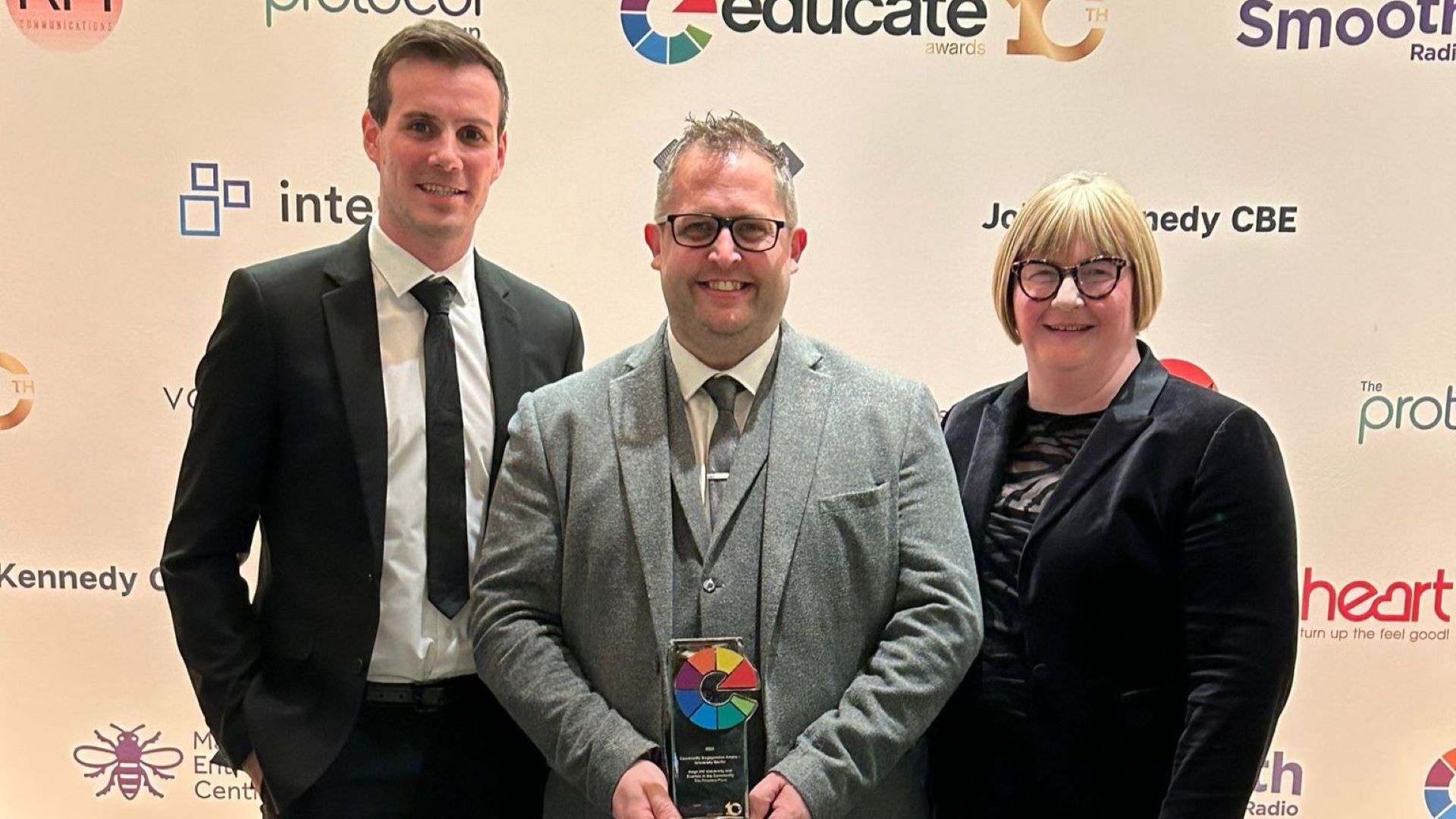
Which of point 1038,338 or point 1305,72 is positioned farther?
point 1305,72

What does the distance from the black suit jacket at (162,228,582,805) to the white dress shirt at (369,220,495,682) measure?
3 cm

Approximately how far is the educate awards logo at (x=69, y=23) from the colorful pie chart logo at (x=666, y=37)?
1394 millimetres

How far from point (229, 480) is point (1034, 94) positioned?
2209 millimetres

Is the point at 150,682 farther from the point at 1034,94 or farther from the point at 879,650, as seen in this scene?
the point at 1034,94

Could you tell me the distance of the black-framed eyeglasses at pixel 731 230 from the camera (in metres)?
1.80

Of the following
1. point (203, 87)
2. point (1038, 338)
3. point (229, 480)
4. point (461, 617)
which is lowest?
point (461, 617)

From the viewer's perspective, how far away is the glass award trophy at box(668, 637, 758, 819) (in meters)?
1.60

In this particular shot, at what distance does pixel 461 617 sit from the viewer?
6.58 ft

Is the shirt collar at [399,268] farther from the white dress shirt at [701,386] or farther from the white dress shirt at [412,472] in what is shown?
the white dress shirt at [701,386]

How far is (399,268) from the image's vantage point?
2.06 m

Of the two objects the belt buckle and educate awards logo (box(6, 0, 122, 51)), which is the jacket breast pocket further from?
educate awards logo (box(6, 0, 122, 51))

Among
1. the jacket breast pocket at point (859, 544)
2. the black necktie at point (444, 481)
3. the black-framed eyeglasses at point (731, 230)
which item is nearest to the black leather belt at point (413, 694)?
the black necktie at point (444, 481)

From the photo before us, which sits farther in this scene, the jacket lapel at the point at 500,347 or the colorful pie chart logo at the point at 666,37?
the colorful pie chart logo at the point at 666,37

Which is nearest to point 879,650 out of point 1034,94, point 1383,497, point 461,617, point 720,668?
point 720,668
